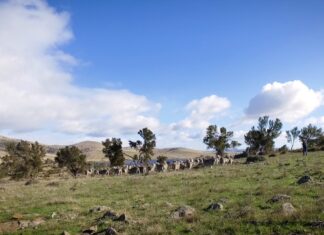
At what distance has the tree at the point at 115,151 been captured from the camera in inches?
3538

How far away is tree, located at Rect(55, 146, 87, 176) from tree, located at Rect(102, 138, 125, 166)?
6601 mm

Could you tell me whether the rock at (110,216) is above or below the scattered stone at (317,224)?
below

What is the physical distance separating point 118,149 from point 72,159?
11062 mm

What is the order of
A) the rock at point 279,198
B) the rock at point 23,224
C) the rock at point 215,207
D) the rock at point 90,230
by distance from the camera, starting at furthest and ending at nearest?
1. the rock at point 279,198
2. the rock at point 23,224
3. the rock at point 215,207
4. the rock at point 90,230

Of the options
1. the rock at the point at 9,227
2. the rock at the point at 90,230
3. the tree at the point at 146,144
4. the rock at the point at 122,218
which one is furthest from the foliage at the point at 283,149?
the rock at the point at 90,230

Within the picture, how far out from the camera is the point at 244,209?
2006cm

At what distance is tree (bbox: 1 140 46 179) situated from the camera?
7906cm

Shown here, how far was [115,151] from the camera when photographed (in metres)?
90.6

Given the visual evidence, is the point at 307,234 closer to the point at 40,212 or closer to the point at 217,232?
the point at 217,232

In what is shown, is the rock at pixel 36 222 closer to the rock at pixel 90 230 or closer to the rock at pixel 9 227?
the rock at pixel 9 227

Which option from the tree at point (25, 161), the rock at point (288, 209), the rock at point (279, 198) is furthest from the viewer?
the tree at point (25, 161)

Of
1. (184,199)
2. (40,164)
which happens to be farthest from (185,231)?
(40,164)

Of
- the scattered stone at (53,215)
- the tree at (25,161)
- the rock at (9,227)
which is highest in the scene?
the tree at (25,161)

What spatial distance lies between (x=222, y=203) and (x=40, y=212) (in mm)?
11552
